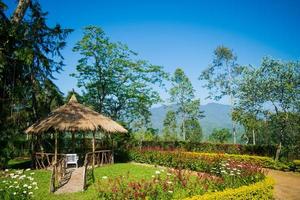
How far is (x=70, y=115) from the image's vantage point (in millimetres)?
17766

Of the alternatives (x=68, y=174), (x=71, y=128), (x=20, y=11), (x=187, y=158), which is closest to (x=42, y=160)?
(x=71, y=128)

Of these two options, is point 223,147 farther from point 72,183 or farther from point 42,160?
point 72,183

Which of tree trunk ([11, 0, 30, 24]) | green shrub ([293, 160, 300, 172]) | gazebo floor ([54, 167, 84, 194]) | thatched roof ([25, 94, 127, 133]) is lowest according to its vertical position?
gazebo floor ([54, 167, 84, 194])

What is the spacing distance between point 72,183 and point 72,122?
5.38 meters

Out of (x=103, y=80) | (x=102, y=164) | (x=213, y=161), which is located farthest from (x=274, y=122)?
(x=103, y=80)

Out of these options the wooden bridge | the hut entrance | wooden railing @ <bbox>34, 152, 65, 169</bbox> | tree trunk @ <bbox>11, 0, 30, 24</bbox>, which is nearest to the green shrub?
the hut entrance

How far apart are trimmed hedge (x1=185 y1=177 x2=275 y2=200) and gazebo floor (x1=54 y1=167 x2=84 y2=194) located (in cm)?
563

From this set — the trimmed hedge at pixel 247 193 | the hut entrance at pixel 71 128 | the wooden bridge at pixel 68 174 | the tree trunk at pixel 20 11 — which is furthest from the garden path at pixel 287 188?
the tree trunk at pixel 20 11

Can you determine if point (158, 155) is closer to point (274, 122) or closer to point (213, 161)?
point (213, 161)

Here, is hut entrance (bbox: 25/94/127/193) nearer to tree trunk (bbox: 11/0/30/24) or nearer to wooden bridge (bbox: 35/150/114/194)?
wooden bridge (bbox: 35/150/114/194)

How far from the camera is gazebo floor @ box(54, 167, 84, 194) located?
10.9 metres

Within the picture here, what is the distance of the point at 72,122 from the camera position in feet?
55.9

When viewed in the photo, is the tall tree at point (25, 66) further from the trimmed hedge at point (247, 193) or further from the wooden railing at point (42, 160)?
the trimmed hedge at point (247, 193)

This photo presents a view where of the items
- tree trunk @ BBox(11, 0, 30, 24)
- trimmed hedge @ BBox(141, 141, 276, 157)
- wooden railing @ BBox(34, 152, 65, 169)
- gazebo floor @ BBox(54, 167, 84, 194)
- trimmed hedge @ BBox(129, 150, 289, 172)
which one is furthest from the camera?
trimmed hedge @ BBox(141, 141, 276, 157)
